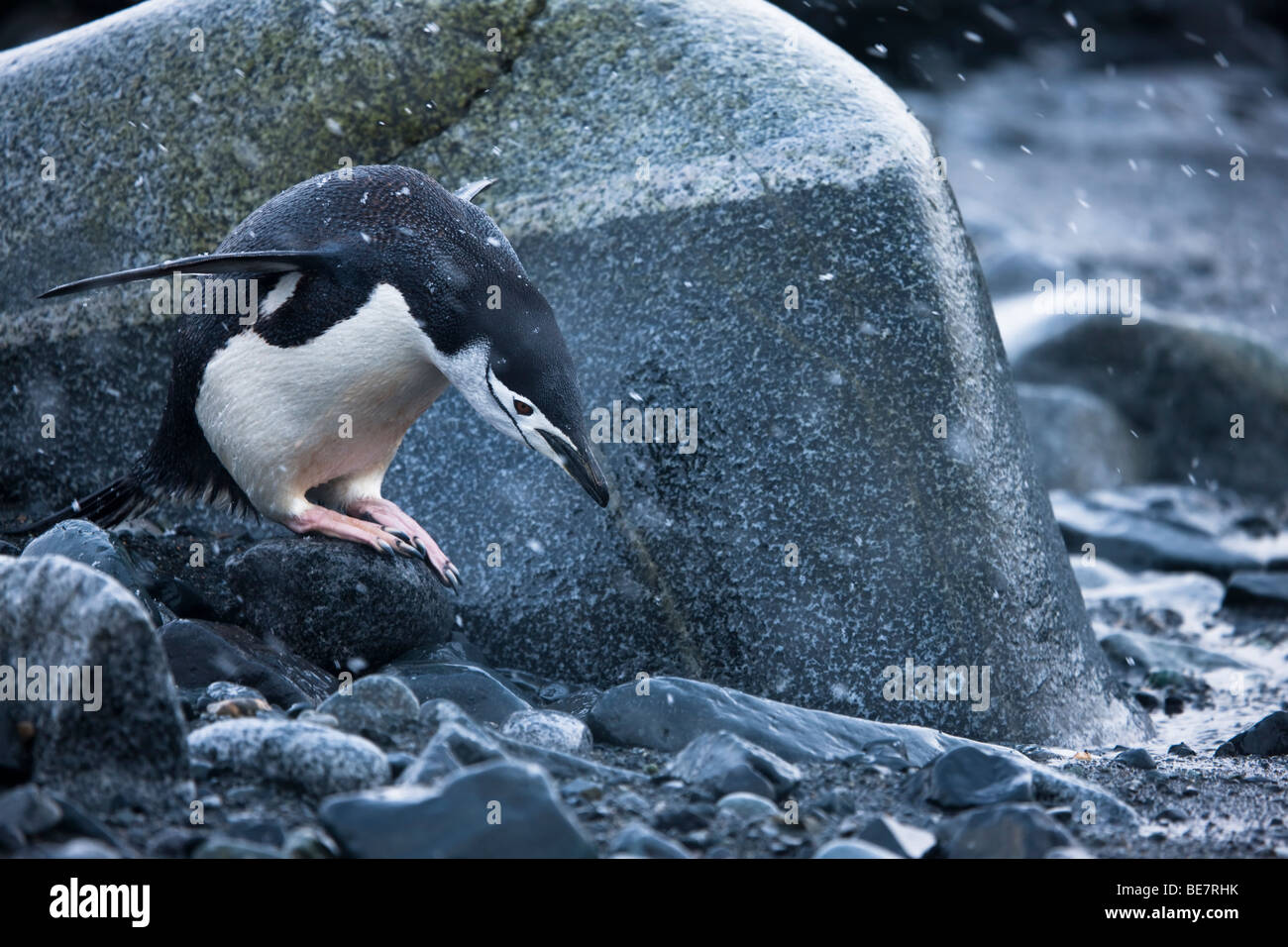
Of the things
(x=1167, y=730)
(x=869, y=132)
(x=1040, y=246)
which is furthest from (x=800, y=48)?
(x=1040, y=246)

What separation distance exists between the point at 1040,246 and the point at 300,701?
10.8 metres

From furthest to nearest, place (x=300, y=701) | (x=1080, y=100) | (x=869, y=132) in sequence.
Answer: (x=1080, y=100) < (x=869, y=132) < (x=300, y=701)

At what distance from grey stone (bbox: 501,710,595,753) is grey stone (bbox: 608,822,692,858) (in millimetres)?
680

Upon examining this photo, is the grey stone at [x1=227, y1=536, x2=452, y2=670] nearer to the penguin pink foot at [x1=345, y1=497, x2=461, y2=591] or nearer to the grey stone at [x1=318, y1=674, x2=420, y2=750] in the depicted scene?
the penguin pink foot at [x1=345, y1=497, x2=461, y2=591]

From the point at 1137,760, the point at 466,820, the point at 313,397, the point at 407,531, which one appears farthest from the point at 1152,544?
the point at 466,820

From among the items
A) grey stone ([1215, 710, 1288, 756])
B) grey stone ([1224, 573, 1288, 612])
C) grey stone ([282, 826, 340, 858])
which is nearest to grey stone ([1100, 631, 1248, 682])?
grey stone ([1224, 573, 1288, 612])

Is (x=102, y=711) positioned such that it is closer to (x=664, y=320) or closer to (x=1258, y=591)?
(x=664, y=320)

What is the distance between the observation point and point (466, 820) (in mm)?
2312

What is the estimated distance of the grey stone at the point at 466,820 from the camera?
7.46 ft

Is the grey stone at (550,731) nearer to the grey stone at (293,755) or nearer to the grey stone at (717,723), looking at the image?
the grey stone at (717,723)
